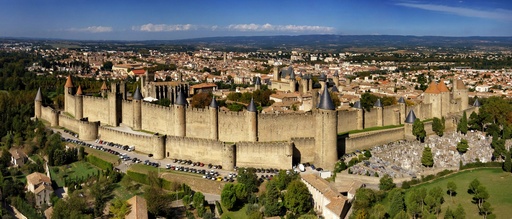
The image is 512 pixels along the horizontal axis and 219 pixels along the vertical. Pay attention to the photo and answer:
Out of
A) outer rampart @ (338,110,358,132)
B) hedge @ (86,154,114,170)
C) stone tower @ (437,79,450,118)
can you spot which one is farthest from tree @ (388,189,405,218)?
stone tower @ (437,79,450,118)

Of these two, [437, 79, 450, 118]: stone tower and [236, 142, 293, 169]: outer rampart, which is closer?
[236, 142, 293, 169]: outer rampart

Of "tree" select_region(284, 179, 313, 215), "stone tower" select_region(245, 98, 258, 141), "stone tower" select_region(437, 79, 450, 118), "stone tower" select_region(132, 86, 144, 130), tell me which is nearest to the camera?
"tree" select_region(284, 179, 313, 215)

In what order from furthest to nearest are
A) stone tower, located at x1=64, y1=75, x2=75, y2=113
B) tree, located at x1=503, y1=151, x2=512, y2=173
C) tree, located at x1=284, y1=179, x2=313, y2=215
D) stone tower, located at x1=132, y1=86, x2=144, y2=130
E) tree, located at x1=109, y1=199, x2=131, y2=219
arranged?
stone tower, located at x1=64, y1=75, x2=75, y2=113 < stone tower, located at x1=132, y1=86, x2=144, y2=130 < tree, located at x1=503, y1=151, x2=512, y2=173 < tree, located at x1=284, y1=179, x2=313, y2=215 < tree, located at x1=109, y1=199, x2=131, y2=219

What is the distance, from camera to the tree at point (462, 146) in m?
23.7

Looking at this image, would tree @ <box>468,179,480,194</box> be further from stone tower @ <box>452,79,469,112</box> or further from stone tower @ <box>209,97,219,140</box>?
stone tower @ <box>452,79,469,112</box>

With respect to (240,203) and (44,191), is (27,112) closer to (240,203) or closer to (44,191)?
(44,191)

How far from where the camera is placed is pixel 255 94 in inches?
1494

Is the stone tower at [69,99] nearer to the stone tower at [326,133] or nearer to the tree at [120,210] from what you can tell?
the tree at [120,210]

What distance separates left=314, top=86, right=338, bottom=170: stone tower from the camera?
2205 centimetres

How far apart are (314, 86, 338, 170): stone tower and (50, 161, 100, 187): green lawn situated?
1093 cm

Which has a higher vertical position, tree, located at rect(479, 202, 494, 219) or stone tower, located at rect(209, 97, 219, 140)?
stone tower, located at rect(209, 97, 219, 140)

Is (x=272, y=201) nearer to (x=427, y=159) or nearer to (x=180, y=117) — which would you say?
(x=427, y=159)

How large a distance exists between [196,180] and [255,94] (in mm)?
17092

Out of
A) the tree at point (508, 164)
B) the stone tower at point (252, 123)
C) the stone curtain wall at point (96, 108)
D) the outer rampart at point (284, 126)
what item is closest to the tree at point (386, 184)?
the tree at point (508, 164)
